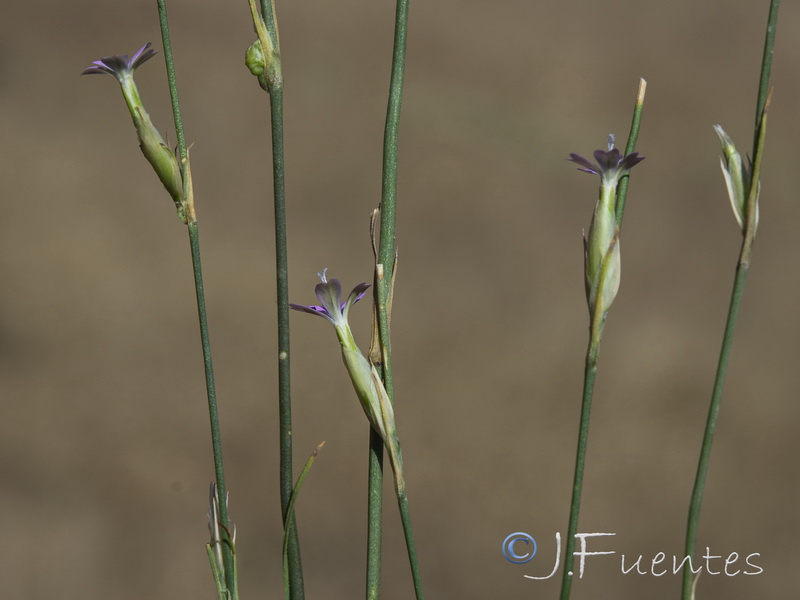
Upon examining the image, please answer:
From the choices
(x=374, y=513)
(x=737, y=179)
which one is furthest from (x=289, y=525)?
(x=737, y=179)

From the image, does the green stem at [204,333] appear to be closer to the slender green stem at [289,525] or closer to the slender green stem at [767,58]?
the slender green stem at [289,525]

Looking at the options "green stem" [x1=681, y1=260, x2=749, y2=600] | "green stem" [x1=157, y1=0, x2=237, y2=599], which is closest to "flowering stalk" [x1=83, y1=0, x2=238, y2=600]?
"green stem" [x1=157, y1=0, x2=237, y2=599]

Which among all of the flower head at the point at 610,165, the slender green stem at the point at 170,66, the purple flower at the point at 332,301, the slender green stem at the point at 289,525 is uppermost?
the slender green stem at the point at 170,66

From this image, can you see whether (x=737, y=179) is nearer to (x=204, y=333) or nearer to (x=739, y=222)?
(x=739, y=222)

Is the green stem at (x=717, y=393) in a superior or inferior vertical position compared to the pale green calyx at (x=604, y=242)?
inferior

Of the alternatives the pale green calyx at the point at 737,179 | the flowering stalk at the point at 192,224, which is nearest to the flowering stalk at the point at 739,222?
the pale green calyx at the point at 737,179

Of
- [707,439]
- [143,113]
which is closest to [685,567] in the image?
[707,439]
